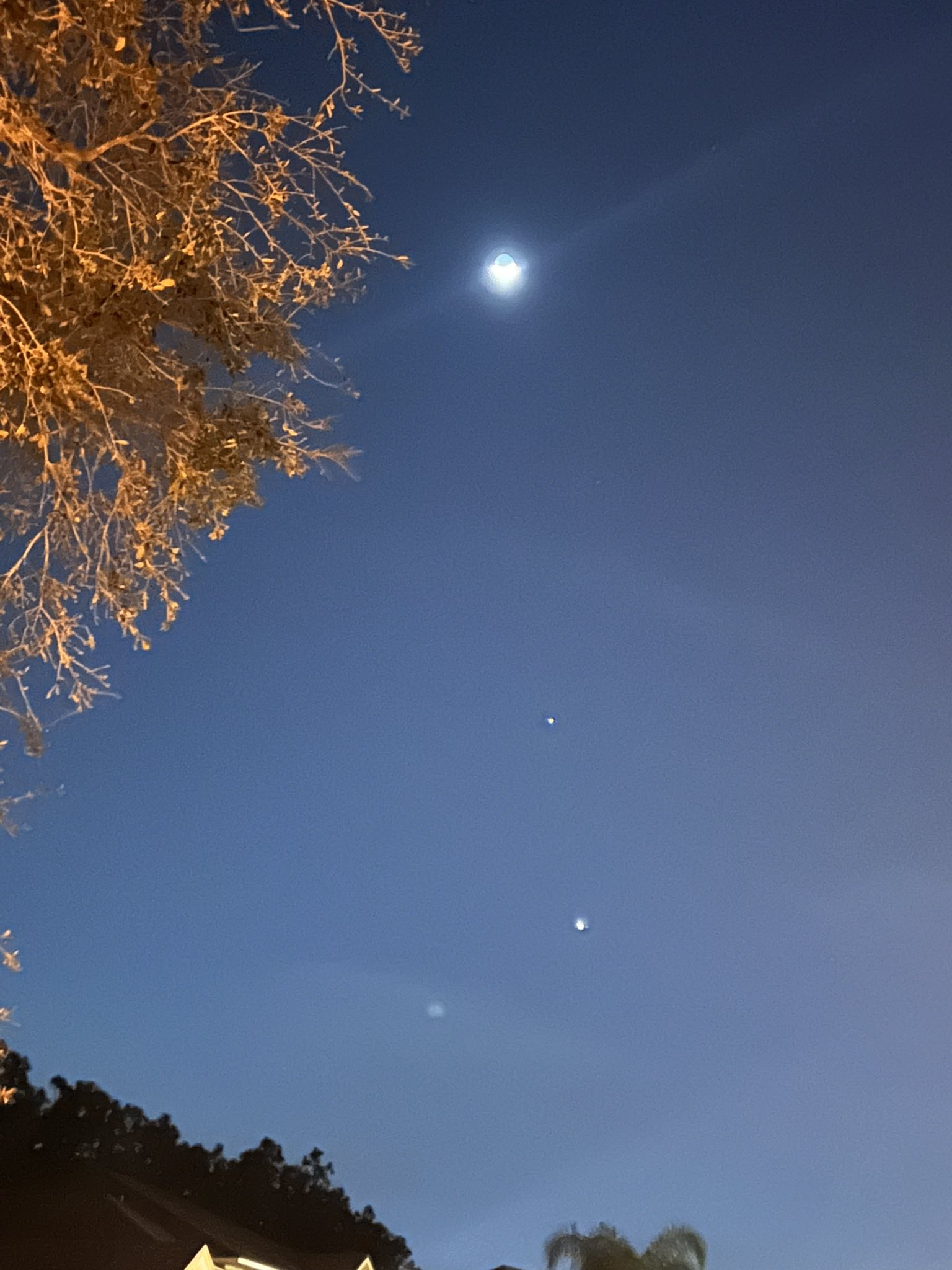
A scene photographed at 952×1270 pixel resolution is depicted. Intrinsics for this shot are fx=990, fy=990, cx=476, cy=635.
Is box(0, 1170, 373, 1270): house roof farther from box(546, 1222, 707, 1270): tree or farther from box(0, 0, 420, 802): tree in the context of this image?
box(0, 0, 420, 802): tree

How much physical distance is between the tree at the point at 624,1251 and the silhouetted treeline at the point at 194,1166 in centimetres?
405

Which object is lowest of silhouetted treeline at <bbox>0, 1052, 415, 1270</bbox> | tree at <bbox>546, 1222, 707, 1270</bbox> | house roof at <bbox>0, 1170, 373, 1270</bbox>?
house roof at <bbox>0, 1170, 373, 1270</bbox>

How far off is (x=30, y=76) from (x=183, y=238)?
2.64 ft

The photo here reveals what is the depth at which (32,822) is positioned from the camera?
4895 millimetres

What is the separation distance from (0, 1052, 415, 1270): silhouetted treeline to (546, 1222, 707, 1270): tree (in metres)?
4.05

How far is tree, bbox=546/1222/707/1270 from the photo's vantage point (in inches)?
894

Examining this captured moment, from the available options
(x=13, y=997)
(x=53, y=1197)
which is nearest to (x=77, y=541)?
(x=13, y=997)

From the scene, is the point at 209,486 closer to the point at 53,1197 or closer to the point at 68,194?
the point at 68,194

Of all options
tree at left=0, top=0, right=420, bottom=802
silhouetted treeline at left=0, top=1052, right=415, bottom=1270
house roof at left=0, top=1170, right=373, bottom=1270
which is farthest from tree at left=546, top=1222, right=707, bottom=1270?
tree at left=0, top=0, right=420, bottom=802

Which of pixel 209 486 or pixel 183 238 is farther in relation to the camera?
pixel 209 486

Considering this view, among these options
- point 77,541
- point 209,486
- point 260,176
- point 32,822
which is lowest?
point 32,822

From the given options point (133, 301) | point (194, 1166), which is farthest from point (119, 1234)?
point (133, 301)

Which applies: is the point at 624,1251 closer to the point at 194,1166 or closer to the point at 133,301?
the point at 194,1166

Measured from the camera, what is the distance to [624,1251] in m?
23.1
